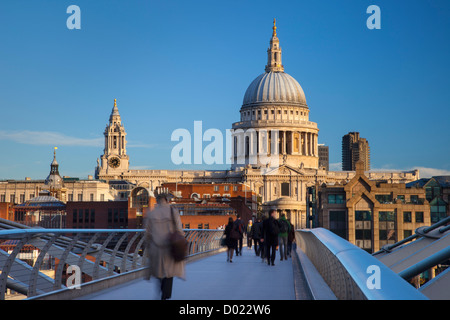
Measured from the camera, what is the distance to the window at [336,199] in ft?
299

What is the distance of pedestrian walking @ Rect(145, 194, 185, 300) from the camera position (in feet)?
37.5

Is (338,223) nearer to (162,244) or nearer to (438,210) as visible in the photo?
(438,210)

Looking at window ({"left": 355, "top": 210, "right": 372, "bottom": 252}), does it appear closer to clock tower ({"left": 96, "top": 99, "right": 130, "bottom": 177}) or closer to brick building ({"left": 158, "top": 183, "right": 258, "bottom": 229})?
brick building ({"left": 158, "top": 183, "right": 258, "bottom": 229})

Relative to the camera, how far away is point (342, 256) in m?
8.40

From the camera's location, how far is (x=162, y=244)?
452 inches

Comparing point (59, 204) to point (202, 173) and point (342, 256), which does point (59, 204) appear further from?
point (342, 256)

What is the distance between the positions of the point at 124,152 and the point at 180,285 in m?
175

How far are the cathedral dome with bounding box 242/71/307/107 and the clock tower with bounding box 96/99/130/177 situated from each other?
32992 millimetres

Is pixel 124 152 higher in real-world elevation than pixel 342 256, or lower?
higher

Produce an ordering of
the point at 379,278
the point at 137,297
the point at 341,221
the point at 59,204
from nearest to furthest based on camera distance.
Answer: the point at 379,278
the point at 137,297
the point at 341,221
the point at 59,204

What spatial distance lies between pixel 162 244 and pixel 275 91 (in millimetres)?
178789

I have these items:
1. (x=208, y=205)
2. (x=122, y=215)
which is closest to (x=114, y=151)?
(x=122, y=215)

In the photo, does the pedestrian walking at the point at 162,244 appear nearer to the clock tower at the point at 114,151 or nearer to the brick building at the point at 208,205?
the brick building at the point at 208,205

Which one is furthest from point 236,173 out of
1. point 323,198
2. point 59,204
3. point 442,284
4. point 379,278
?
point 379,278
